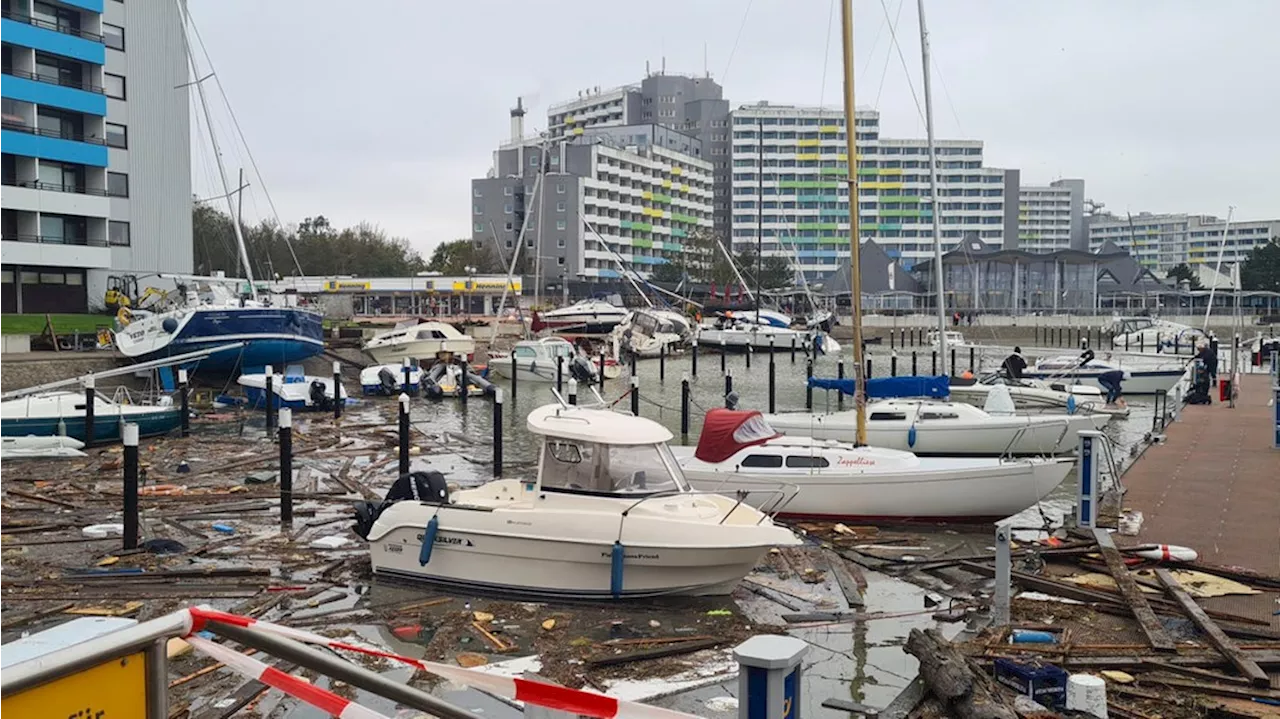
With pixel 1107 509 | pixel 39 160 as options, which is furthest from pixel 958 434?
pixel 39 160

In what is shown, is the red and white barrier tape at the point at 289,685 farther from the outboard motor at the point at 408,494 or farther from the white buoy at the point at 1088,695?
the outboard motor at the point at 408,494

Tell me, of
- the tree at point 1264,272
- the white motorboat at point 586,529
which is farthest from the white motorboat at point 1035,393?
the tree at point 1264,272

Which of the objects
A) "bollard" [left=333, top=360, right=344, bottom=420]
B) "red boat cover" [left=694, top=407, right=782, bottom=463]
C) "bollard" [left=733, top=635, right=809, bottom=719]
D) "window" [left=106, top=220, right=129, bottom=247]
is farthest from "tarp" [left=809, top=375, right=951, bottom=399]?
"window" [left=106, top=220, right=129, bottom=247]

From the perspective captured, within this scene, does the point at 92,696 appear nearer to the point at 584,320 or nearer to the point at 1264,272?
the point at 584,320

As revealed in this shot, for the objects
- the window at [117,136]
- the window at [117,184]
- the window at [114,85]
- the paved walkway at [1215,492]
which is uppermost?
the window at [114,85]

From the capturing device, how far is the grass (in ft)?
148

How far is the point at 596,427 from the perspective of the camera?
45.0 ft

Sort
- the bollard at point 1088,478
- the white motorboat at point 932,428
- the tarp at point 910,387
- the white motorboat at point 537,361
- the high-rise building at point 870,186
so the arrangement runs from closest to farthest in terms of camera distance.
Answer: the bollard at point 1088,478 → the white motorboat at point 932,428 → the tarp at point 910,387 → the white motorboat at point 537,361 → the high-rise building at point 870,186

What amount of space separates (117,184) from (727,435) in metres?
50.1

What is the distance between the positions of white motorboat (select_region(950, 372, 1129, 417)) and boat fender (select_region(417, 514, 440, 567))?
1675 cm

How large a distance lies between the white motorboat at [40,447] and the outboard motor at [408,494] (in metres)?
14.3

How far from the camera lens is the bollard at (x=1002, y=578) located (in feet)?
36.3

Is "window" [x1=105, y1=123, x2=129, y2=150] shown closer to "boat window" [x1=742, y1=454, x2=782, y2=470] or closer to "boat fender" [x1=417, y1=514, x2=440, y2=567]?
"boat window" [x1=742, y1=454, x2=782, y2=470]

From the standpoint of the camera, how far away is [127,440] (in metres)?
15.3
